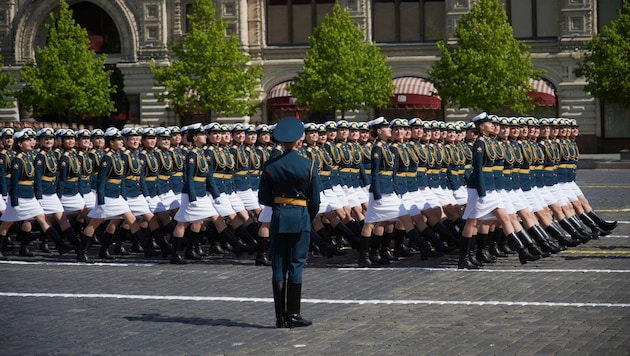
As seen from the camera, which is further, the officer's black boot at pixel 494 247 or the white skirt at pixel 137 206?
the white skirt at pixel 137 206

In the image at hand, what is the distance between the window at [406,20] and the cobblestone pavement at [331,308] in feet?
118

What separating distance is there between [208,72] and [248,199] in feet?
108

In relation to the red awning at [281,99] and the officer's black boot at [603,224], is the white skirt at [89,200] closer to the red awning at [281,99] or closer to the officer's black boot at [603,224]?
the officer's black boot at [603,224]

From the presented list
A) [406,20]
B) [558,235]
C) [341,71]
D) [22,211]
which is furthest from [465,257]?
[406,20]

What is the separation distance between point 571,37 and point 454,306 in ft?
130

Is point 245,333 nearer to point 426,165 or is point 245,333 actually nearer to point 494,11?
point 426,165

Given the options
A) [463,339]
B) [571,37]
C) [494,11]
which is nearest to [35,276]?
[463,339]

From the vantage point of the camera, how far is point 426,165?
58.6ft

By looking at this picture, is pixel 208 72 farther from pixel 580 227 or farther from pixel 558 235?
pixel 558 235

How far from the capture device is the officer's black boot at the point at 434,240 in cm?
1727

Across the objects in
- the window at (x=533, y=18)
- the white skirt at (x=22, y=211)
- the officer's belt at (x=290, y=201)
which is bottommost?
the white skirt at (x=22, y=211)

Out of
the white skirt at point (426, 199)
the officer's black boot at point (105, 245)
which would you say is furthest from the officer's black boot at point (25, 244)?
the white skirt at point (426, 199)

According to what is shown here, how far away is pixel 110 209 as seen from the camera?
57.6 ft

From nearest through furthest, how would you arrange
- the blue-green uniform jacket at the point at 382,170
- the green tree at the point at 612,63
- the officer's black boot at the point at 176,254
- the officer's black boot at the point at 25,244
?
the blue-green uniform jacket at the point at 382,170, the officer's black boot at the point at 176,254, the officer's black boot at the point at 25,244, the green tree at the point at 612,63
